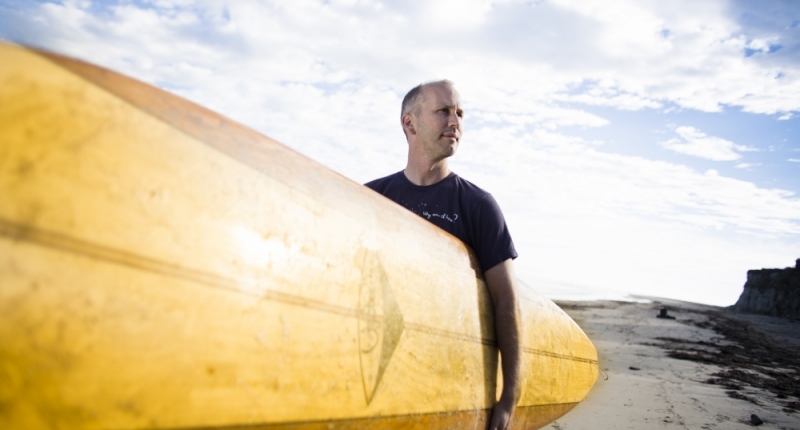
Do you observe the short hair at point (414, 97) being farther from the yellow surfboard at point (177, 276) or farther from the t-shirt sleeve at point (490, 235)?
the yellow surfboard at point (177, 276)

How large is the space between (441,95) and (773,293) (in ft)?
88.8

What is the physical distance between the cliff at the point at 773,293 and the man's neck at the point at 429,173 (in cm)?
2370

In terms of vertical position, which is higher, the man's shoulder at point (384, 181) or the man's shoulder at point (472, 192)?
the man's shoulder at point (384, 181)

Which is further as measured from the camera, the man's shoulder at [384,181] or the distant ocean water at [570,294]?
the distant ocean water at [570,294]

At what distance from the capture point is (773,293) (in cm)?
2241

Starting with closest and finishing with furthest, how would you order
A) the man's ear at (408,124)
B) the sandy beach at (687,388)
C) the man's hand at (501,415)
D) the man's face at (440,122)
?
1. the man's hand at (501,415)
2. the man's face at (440,122)
3. the man's ear at (408,124)
4. the sandy beach at (687,388)

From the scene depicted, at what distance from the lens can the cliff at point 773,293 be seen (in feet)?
68.4

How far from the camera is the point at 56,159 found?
941mm

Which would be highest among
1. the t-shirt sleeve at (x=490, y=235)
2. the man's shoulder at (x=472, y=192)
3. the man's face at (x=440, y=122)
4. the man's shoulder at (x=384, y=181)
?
the man's face at (x=440, y=122)

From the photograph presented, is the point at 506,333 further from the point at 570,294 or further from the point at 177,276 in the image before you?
the point at 570,294

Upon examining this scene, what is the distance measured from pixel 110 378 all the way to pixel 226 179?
54 centimetres

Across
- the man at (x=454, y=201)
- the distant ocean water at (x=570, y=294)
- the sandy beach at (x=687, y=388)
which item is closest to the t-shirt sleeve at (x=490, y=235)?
the man at (x=454, y=201)

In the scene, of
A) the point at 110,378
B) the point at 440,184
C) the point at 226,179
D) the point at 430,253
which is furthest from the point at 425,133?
the point at 110,378

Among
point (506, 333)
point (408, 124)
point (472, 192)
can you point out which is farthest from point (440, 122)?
point (506, 333)
